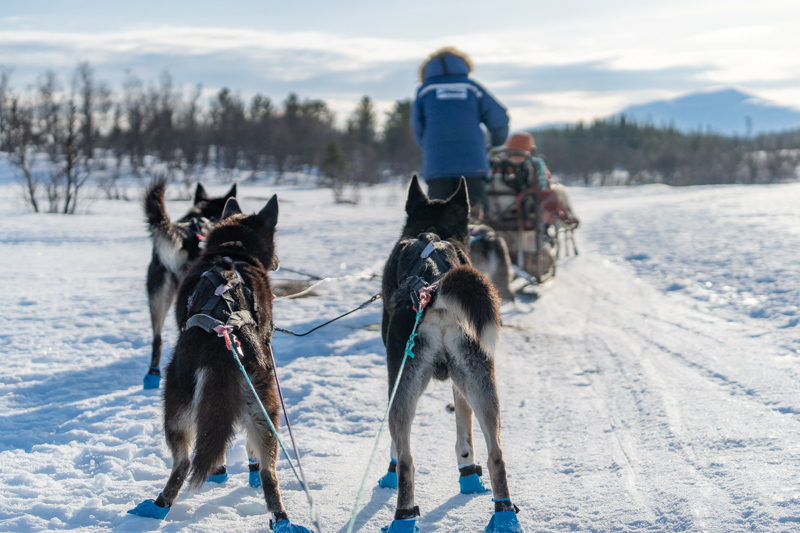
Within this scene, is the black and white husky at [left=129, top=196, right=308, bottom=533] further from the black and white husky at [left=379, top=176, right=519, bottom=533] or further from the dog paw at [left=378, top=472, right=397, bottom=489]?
the dog paw at [left=378, top=472, right=397, bottom=489]

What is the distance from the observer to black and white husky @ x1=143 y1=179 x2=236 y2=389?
4.18 metres

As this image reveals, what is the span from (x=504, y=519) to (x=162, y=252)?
3.10m

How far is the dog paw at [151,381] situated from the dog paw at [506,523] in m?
2.94

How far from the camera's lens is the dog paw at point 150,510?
2.51 meters

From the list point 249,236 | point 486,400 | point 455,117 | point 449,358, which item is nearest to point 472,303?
point 449,358

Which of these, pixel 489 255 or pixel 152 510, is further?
pixel 489 255

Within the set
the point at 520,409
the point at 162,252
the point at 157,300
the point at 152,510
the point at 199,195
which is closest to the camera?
the point at 152,510

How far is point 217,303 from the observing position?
254 centimetres

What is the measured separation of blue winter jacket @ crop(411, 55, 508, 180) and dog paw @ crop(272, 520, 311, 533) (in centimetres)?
409

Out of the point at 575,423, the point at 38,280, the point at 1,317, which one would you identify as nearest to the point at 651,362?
the point at 575,423

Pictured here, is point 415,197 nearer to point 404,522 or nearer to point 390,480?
point 390,480

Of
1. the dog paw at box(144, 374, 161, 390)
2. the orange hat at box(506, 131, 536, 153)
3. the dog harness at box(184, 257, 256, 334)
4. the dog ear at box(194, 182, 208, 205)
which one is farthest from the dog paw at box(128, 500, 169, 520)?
the orange hat at box(506, 131, 536, 153)

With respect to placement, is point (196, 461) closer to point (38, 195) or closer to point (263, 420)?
point (263, 420)

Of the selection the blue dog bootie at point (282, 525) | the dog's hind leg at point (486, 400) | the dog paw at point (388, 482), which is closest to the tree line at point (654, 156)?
the dog paw at point (388, 482)
